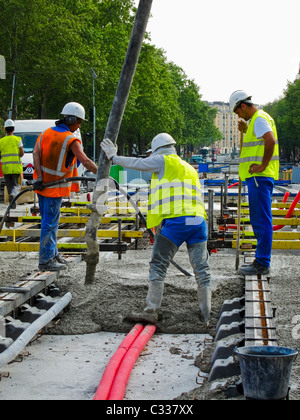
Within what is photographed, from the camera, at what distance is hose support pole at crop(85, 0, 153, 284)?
745 cm

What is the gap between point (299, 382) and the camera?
4.59 metres

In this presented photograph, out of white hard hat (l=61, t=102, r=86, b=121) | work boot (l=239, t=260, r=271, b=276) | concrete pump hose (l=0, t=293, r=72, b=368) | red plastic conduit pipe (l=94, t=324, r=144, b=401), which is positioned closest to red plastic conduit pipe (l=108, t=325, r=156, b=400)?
red plastic conduit pipe (l=94, t=324, r=144, b=401)

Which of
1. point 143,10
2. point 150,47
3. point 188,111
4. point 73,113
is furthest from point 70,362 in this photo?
point 188,111

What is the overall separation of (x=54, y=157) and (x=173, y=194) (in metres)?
2.16

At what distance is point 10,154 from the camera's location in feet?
54.9

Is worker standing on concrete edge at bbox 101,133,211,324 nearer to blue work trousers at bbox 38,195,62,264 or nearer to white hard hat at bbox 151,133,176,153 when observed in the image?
white hard hat at bbox 151,133,176,153

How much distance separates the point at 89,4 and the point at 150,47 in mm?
15219

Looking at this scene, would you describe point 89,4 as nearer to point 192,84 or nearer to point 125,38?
point 125,38

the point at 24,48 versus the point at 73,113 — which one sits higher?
the point at 24,48

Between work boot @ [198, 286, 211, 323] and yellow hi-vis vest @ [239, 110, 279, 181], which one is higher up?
yellow hi-vis vest @ [239, 110, 279, 181]

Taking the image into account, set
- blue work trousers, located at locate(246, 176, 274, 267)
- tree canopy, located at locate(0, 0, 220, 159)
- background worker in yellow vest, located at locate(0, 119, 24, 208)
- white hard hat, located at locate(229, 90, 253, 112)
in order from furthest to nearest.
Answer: tree canopy, located at locate(0, 0, 220, 159) < background worker in yellow vest, located at locate(0, 119, 24, 208) < white hard hat, located at locate(229, 90, 253, 112) < blue work trousers, located at locate(246, 176, 274, 267)

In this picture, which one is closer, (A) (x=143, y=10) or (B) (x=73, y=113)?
(A) (x=143, y=10)

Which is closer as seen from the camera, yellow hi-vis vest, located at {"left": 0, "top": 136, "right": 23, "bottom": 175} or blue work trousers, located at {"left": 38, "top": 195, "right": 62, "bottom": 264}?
blue work trousers, located at {"left": 38, "top": 195, "right": 62, "bottom": 264}

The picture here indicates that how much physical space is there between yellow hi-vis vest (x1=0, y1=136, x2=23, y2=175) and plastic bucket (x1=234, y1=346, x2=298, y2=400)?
13452 mm
